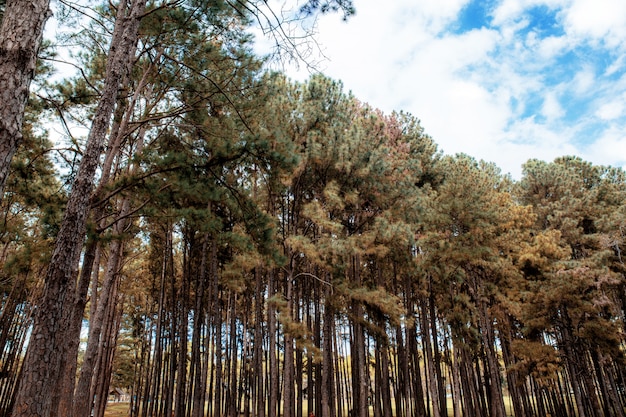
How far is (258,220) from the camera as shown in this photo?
568cm

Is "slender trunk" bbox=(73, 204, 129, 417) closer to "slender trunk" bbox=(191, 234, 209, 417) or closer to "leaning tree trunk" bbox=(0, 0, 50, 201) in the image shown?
"slender trunk" bbox=(191, 234, 209, 417)

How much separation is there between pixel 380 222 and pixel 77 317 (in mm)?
7189

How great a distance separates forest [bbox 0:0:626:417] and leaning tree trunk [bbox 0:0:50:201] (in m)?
0.01

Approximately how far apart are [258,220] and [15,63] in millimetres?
3754

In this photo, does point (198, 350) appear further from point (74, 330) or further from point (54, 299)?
point (54, 299)

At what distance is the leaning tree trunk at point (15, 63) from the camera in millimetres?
2141

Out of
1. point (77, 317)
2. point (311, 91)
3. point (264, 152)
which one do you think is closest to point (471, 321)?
point (311, 91)

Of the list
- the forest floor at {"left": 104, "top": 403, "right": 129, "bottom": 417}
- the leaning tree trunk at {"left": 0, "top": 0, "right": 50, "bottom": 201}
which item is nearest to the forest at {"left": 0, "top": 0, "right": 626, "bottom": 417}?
the leaning tree trunk at {"left": 0, "top": 0, "right": 50, "bottom": 201}

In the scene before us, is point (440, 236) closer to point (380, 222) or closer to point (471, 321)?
point (380, 222)

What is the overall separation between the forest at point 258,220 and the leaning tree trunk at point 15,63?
0.01m

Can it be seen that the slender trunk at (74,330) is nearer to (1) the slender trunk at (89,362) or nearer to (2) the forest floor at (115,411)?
(1) the slender trunk at (89,362)

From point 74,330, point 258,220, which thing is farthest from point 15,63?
point 74,330

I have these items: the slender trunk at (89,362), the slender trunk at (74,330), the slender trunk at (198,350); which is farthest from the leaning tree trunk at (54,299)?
the slender trunk at (198,350)

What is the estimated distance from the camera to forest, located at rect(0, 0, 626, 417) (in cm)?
484
